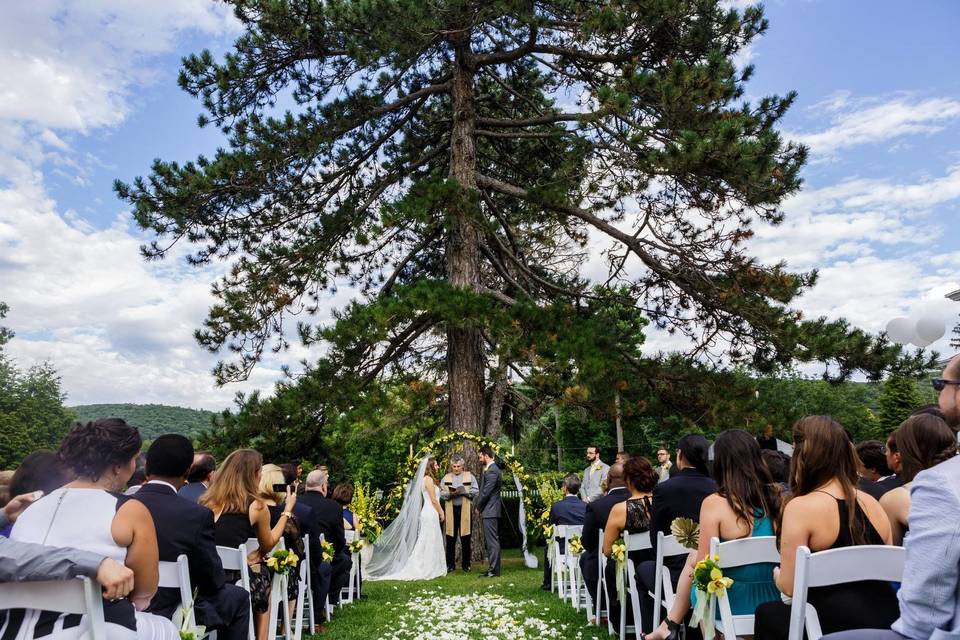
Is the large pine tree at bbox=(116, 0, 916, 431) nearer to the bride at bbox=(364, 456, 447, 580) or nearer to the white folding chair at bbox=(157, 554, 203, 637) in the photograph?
the bride at bbox=(364, 456, 447, 580)

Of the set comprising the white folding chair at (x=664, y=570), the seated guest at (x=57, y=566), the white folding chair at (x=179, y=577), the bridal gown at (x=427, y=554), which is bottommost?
the bridal gown at (x=427, y=554)

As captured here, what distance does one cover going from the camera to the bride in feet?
36.2

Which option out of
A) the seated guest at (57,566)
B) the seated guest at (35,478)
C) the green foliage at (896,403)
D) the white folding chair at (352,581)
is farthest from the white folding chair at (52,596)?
the green foliage at (896,403)

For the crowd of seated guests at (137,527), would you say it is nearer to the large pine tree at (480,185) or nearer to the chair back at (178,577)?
the chair back at (178,577)

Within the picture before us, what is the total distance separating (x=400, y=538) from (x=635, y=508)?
7093 millimetres

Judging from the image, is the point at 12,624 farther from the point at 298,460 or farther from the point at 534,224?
the point at 534,224

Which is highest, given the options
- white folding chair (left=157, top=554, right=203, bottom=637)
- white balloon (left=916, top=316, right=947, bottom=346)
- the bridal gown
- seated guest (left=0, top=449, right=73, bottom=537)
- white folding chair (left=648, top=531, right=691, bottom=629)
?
white balloon (left=916, top=316, right=947, bottom=346)

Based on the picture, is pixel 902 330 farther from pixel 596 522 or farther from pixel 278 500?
pixel 278 500

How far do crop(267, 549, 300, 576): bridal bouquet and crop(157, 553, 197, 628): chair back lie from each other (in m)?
1.47

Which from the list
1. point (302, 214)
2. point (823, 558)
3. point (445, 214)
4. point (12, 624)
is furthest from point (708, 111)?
point (12, 624)

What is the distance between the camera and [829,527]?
2.89 meters

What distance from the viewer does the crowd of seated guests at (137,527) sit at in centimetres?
235

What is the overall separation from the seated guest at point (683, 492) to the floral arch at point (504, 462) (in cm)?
705

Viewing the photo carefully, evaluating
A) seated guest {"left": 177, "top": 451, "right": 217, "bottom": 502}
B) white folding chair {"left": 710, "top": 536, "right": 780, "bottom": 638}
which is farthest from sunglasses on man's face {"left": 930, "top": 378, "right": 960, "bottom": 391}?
seated guest {"left": 177, "top": 451, "right": 217, "bottom": 502}
